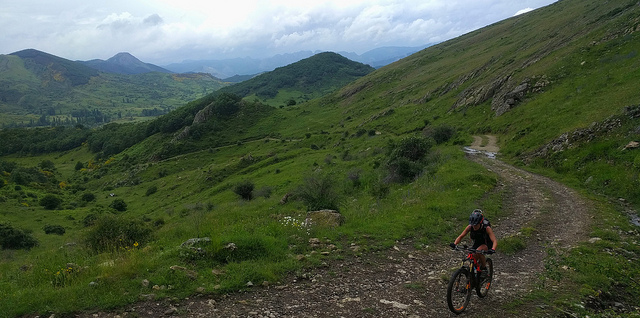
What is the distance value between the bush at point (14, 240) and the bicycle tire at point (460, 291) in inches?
1818

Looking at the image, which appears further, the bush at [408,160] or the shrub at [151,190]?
the shrub at [151,190]

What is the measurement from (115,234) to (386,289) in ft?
40.2

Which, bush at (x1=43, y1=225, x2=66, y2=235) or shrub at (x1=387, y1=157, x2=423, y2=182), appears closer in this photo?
shrub at (x1=387, y1=157, x2=423, y2=182)

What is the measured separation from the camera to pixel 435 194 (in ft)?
65.9

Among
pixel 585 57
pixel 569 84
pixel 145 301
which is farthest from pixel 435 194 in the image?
pixel 585 57

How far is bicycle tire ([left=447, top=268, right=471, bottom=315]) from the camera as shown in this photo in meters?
8.05

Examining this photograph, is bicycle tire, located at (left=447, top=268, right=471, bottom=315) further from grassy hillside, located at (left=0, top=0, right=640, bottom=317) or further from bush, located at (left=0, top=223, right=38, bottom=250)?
bush, located at (left=0, top=223, right=38, bottom=250)

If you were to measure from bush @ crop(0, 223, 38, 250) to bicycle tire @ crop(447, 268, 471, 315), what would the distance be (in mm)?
46175

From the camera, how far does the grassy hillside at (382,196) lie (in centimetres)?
903

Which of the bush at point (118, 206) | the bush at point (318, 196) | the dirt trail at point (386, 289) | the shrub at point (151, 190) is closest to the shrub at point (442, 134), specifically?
the bush at point (318, 196)

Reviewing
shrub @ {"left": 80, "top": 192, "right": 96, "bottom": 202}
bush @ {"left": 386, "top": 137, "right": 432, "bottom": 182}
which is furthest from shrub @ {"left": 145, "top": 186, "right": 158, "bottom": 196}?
bush @ {"left": 386, "top": 137, "right": 432, "bottom": 182}

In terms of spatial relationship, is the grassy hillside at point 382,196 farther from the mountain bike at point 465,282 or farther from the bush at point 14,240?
the mountain bike at point 465,282

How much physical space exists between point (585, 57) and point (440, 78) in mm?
51200

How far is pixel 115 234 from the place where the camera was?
13891 mm
